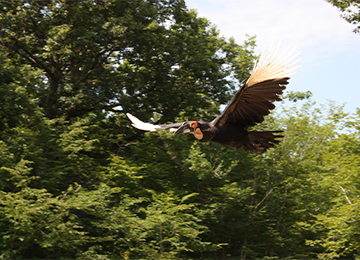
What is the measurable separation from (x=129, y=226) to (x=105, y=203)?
844 mm

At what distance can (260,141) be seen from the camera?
14.4ft

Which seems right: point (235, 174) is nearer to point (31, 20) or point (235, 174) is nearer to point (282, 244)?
point (282, 244)

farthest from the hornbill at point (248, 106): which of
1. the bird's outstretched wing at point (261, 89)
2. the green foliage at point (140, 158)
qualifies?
the green foliage at point (140, 158)

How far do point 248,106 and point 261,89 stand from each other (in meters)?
0.24

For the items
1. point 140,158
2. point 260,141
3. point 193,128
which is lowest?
point 193,128

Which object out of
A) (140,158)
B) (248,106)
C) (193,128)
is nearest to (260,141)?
(248,106)

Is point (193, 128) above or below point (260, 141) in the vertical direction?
below

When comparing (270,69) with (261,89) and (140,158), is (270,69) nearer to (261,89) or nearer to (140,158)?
(261,89)

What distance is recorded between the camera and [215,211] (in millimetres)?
10789

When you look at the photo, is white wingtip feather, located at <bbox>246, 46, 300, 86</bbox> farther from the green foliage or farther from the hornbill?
the green foliage

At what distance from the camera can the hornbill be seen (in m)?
3.72

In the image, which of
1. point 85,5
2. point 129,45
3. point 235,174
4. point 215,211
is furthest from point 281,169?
point 85,5

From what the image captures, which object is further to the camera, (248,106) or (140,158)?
(140,158)

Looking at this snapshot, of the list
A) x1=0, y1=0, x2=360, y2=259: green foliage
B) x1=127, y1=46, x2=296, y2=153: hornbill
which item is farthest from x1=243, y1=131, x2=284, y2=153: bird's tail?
x1=0, y1=0, x2=360, y2=259: green foliage
